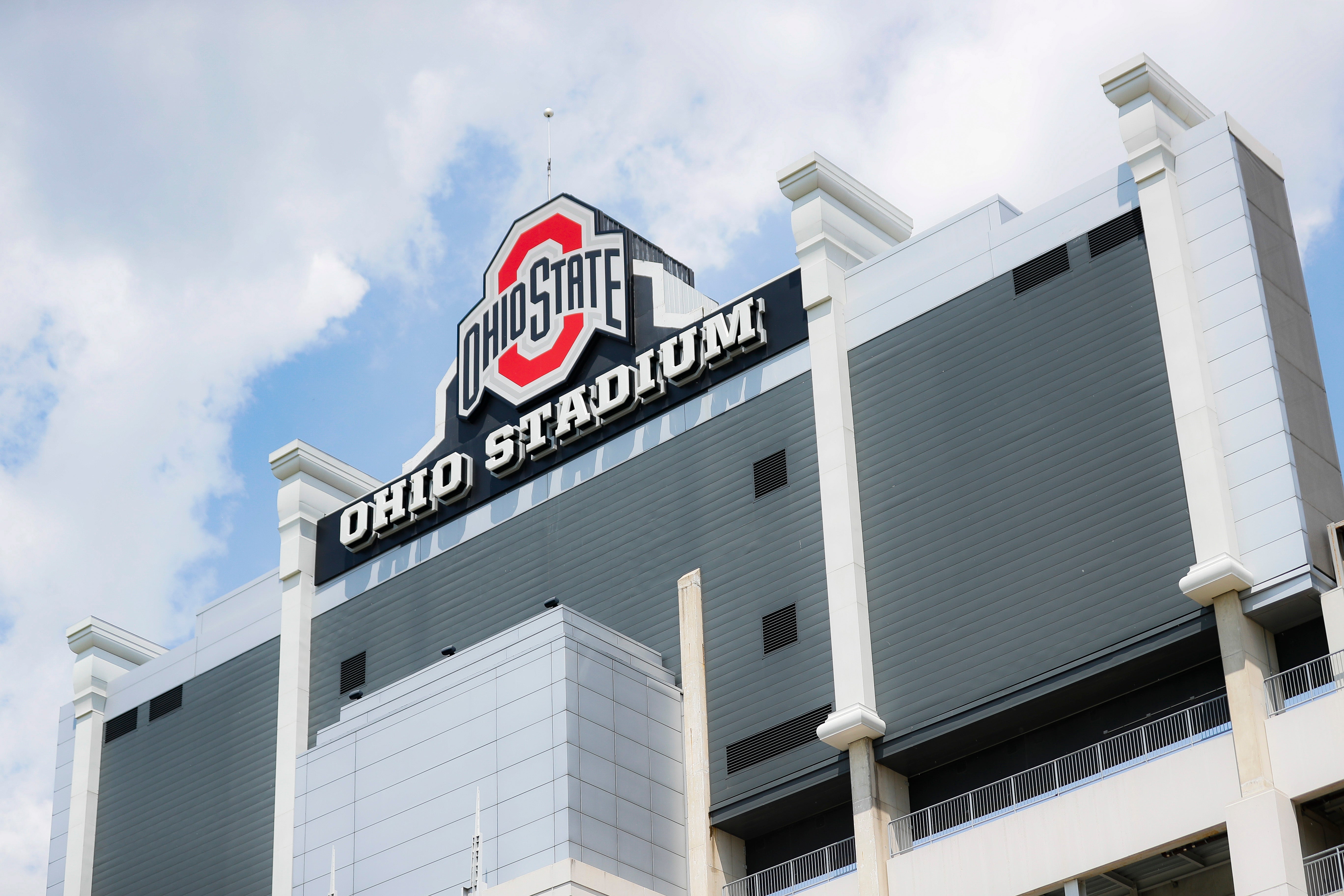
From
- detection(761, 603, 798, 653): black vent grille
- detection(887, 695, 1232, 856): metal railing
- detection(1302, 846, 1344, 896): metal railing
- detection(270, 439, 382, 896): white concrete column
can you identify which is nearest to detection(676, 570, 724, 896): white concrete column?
detection(761, 603, 798, 653): black vent grille

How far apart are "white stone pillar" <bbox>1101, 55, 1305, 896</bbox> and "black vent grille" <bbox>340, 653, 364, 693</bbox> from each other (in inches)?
1227

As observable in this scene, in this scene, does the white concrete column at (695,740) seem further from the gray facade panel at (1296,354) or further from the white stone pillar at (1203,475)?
the gray facade panel at (1296,354)

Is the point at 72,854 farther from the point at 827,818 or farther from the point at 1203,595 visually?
the point at 1203,595

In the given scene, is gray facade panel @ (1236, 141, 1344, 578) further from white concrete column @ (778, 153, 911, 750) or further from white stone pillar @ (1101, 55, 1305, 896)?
white concrete column @ (778, 153, 911, 750)

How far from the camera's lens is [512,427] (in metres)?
65.3

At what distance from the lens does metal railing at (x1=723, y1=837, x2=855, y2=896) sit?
176 feet

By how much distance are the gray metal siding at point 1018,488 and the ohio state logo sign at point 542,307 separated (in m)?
13.1

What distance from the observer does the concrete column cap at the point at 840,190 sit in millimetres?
59500

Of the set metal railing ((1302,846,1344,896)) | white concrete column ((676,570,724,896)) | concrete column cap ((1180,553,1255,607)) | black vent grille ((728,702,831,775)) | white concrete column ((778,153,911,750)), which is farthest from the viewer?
white concrete column ((676,570,724,896))

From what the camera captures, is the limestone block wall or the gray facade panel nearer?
the gray facade panel

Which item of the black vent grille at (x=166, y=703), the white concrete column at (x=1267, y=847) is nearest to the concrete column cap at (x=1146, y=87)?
the white concrete column at (x=1267, y=847)

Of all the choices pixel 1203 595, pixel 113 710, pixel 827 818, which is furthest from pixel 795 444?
pixel 113 710

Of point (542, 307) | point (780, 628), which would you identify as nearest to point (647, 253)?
point (542, 307)

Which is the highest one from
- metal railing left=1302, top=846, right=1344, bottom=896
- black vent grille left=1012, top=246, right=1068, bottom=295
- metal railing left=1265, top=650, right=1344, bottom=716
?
black vent grille left=1012, top=246, right=1068, bottom=295
